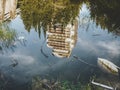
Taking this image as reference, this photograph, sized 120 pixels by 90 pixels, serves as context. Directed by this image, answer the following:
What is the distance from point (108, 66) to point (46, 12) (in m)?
2.87

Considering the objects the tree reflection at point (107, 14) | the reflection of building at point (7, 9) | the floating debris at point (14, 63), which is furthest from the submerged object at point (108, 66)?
the reflection of building at point (7, 9)

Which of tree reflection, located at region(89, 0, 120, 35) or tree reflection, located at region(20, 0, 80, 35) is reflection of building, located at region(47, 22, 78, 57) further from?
tree reflection, located at region(89, 0, 120, 35)

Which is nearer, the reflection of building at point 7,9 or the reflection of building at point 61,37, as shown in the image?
the reflection of building at point 61,37

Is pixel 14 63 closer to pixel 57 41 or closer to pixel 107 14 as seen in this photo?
pixel 57 41

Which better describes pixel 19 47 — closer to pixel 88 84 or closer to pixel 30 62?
pixel 30 62

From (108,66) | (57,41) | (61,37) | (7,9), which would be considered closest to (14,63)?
(57,41)

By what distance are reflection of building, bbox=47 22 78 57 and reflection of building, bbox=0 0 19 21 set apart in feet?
5.02

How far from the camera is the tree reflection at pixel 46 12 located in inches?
369

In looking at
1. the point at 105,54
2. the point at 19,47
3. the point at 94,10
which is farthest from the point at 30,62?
the point at 94,10

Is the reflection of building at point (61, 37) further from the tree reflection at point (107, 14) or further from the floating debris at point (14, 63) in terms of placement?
the floating debris at point (14, 63)

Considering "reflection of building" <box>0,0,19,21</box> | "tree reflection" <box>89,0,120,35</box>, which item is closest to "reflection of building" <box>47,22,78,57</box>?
"tree reflection" <box>89,0,120,35</box>

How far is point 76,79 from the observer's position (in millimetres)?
7629

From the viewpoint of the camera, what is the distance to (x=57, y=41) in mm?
9297

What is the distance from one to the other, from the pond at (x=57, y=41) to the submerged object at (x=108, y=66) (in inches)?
4.4
